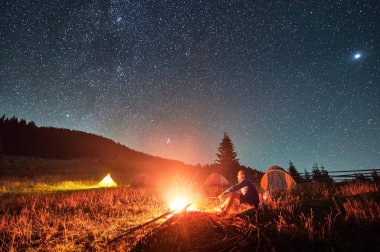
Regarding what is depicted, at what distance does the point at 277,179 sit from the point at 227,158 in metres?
25.3

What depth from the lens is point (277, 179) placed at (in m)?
17.2

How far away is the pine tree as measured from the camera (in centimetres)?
4141

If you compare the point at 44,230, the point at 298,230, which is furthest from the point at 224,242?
the point at 44,230

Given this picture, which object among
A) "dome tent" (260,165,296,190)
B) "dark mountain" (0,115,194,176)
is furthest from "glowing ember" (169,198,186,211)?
"dark mountain" (0,115,194,176)

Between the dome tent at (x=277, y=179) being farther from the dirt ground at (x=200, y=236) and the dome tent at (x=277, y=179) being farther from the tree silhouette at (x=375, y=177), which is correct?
the dirt ground at (x=200, y=236)

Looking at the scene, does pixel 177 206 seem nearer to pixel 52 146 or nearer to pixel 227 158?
pixel 227 158

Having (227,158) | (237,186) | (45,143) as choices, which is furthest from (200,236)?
(45,143)

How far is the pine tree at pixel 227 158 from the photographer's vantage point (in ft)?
136

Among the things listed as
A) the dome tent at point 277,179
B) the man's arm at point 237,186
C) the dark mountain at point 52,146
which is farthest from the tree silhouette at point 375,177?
the dark mountain at point 52,146

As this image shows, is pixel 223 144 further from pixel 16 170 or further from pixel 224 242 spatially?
pixel 224 242

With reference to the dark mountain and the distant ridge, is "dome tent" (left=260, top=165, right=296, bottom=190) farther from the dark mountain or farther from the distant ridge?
the distant ridge

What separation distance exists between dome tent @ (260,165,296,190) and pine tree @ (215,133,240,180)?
75.3ft

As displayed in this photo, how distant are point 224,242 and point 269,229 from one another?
1181 millimetres

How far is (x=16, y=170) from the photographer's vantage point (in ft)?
120
